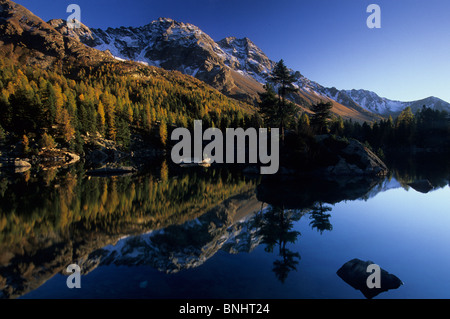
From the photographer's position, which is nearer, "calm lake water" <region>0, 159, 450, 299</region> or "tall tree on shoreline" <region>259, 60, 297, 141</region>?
"calm lake water" <region>0, 159, 450, 299</region>

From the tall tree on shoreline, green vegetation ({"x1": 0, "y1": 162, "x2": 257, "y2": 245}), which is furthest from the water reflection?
the tall tree on shoreline

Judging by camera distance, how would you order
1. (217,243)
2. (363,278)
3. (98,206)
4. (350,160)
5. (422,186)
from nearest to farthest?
1. (363,278)
2. (217,243)
3. (98,206)
4. (422,186)
5. (350,160)

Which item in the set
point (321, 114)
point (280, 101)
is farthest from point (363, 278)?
A: point (321, 114)

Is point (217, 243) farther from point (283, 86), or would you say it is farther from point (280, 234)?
point (283, 86)

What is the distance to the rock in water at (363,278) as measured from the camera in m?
7.45

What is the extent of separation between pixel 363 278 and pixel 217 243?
667 cm

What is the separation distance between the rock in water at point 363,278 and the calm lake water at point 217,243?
7.1 inches

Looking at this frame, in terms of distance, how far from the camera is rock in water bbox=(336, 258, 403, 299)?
7447mm

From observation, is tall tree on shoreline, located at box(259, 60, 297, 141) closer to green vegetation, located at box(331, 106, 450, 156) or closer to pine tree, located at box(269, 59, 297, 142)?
pine tree, located at box(269, 59, 297, 142)

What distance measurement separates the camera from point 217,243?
11.7 metres

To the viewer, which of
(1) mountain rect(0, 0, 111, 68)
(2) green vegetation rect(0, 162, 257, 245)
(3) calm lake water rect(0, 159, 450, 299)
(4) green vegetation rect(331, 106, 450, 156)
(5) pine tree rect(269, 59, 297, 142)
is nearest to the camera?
(3) calm lake water rect(0, 159, 450, 299)

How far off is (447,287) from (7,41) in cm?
27356

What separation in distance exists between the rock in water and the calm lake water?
180mm
